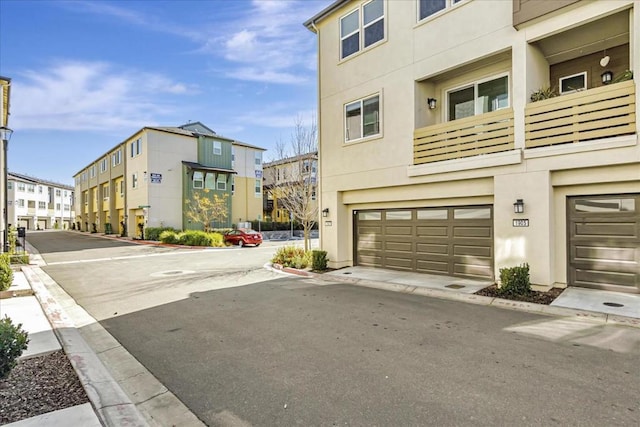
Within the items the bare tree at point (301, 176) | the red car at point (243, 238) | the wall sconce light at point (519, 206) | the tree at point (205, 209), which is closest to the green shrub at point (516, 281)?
the wall sconce light at point (519, 206)

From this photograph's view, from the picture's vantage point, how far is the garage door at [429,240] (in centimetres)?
957

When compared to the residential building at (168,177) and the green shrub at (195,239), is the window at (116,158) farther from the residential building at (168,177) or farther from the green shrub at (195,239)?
the green shrub at (195,239)

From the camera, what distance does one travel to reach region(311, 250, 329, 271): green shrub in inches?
468

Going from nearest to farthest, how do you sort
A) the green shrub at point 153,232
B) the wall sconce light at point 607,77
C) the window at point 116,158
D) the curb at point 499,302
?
the curb at point 499,302 → the wall sconce light at point 607,77 → the green shrub at point 153,232 → the window at point 116,158

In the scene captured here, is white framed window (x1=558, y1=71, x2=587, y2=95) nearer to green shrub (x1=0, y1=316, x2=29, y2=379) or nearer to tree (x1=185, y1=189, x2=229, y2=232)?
green shrub (x1=0, y1=316, x2=29, y2=379)

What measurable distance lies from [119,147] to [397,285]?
1414 inches

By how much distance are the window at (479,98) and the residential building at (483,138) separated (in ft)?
0.11

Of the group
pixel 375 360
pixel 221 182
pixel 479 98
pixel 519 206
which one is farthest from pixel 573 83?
pixel 221 182

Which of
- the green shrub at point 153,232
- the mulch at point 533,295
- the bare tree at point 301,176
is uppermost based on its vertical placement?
the bare tree at point 301,176

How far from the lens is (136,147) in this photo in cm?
3125

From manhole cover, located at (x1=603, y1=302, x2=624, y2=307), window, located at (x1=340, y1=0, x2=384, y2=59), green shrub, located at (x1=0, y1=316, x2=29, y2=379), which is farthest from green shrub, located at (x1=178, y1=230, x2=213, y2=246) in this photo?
manhole cover, located at (x1=603, y1=302, x2=624, y2=307)

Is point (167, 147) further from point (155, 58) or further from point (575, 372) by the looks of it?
point (575, 372)

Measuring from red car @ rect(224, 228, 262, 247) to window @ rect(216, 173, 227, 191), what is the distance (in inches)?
346

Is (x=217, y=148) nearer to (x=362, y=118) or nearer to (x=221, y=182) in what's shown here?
(x=221, y=182)
